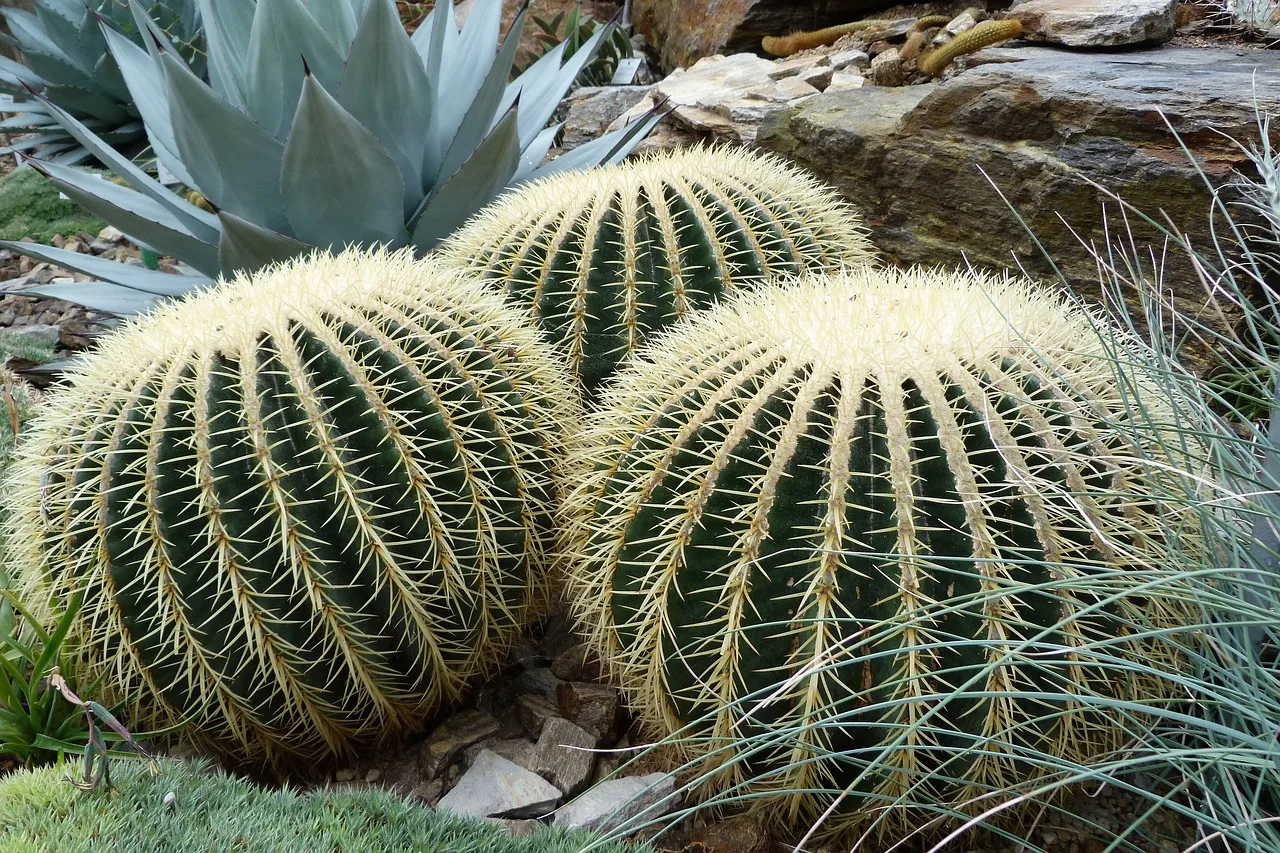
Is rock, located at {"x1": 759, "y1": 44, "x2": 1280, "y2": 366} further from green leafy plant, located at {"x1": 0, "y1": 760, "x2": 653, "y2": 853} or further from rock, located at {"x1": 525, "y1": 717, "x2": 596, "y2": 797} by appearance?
green leafy plant, located at {"x1": 0, "y1": 760, "x2": 653, "y2": 853}

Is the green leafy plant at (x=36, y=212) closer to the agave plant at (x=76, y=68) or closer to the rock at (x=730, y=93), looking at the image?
the agave plant at (x=76, y=68)

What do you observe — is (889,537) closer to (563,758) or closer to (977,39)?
(563,758)

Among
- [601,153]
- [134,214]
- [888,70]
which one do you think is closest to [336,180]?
[134,214]

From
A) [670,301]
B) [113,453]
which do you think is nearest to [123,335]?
[113,453]

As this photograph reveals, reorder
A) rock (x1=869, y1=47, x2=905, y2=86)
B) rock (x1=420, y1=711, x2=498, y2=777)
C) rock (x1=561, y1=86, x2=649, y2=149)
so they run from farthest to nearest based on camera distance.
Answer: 1. rock (x1=561, y1=86, x2=649, y2=149)
2. rock (x1=869, y1=47, x2=905, y2=86)
3. rock (x1=420, y1=711, x2=498, y2=777)

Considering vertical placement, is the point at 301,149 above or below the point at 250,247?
above

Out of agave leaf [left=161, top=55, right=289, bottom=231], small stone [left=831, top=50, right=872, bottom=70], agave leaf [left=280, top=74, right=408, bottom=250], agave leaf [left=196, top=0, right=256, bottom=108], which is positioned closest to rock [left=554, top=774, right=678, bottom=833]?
agave leaf [left=280, top=74, right=408, bottom=250]
